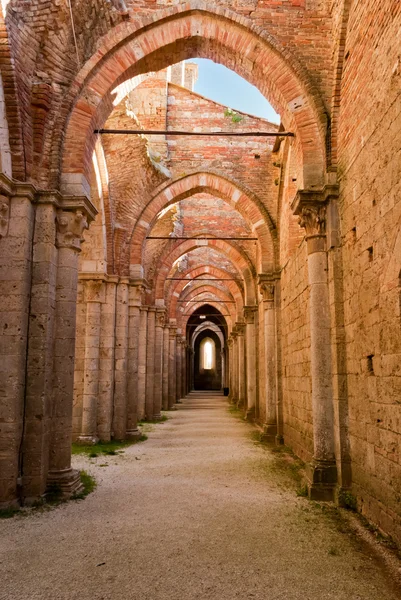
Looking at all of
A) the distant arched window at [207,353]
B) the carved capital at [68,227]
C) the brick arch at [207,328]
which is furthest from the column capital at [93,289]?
the distant arched window at [207,353]

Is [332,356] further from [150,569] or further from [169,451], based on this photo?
[169,451]

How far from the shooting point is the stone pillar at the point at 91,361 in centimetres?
1019

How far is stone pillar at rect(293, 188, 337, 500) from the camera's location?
5.95 meters

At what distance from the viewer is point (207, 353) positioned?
4638 centimetres

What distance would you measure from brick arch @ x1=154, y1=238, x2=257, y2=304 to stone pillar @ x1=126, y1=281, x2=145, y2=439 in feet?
17.8

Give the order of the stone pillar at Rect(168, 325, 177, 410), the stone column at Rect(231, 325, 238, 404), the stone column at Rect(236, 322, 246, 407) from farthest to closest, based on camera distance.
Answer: the stone column at Rect(231, 325, 238, 404) → the stone pillar at Rect(168, 325, 177, 410) → the stone column at Rect(236, 322, 246, 407)

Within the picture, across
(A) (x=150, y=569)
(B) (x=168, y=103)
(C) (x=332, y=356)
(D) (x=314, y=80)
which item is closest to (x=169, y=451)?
(C) (x=332, y=356)

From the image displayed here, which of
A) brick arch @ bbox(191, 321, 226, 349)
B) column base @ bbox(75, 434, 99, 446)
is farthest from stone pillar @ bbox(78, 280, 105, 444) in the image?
→ brick arch @ bbox(191, 321, 226, 349)

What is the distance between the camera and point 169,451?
9633 mm

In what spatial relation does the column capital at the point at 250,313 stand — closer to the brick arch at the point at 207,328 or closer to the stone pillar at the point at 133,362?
the stone pillar at the point at 133,362

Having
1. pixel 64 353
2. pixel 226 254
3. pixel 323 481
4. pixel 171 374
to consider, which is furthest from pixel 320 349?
pixel 171 374

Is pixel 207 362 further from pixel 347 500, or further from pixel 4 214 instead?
pixel 4 214

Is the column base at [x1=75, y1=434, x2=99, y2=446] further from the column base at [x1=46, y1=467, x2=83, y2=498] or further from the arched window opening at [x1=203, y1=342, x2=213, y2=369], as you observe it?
the arched window opening at [x1=203, y1=342, x2=213, y2=369]

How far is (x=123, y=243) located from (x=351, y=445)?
7.43 metres
